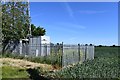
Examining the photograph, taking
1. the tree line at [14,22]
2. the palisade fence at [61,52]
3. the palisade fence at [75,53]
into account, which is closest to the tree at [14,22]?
the tree line at [14,22]

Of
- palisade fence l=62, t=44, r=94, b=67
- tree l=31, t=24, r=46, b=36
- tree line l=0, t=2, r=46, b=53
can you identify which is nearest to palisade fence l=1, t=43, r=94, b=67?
palisade fence l=62, t=44, r=94, b=67

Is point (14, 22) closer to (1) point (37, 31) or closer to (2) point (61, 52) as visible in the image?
(2) point (61, 52)

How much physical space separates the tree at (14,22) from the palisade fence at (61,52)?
1885mm

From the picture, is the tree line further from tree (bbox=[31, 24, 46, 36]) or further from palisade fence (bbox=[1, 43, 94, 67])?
tree (bbox=[31, 24, 46, 36])

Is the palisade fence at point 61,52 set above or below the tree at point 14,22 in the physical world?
below

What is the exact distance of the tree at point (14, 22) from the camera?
3381 centimetres

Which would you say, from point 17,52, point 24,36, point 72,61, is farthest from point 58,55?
point 24,36

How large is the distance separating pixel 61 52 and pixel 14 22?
1387cm

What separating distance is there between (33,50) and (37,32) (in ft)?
66.9

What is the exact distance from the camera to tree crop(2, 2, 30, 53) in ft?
111

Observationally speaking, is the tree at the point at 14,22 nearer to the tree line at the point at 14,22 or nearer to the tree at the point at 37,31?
the tree line at the point at 14,22

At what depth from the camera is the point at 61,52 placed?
21.7 m

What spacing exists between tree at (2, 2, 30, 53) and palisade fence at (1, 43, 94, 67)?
1885 mm

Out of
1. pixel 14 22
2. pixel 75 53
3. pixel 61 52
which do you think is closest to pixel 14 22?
pixel 14 22
